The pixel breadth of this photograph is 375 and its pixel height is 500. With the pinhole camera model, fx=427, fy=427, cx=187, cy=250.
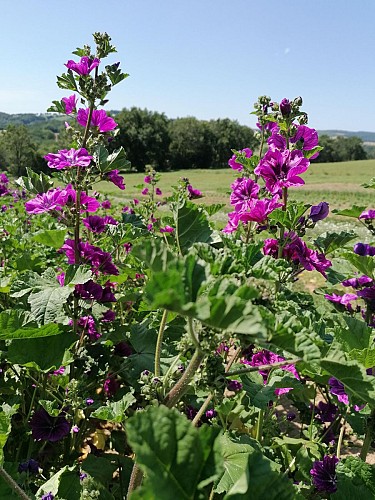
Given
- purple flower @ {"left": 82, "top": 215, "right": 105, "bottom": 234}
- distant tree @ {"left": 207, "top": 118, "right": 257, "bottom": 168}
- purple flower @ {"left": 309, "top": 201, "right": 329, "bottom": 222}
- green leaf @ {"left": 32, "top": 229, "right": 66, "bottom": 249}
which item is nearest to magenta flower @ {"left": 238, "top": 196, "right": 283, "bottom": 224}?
purple flower @ {"left": 309, "top": 201, "right": 329, "bottom": 222}

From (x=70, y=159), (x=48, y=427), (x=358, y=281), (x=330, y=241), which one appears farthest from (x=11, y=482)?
(x=358, y=281)

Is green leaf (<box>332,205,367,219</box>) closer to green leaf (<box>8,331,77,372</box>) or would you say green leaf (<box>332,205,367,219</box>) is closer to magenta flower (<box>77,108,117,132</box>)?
magenta flower (<box>77,108,117,132</box>)

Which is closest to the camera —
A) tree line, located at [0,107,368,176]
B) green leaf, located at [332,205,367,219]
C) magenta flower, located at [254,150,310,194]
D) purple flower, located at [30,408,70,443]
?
magenta flower, located at [254,150,310,194]

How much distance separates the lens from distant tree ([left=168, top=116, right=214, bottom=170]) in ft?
188

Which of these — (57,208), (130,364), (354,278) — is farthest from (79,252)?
(354,278)

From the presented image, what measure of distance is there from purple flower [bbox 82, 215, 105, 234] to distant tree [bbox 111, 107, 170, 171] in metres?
50.6

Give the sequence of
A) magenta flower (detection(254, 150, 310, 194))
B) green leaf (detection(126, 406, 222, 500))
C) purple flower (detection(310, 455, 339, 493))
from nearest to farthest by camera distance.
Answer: green leaf (detection(126, 406, 222, 500))
purple flower (detection(310, 455, 339, 493))
magenta flower (detection(254, 150, 310, 194))

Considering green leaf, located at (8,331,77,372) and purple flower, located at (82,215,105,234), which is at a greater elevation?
purple flower, located at (82,215,105,234)

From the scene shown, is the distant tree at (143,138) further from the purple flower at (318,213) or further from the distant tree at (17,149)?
the purple flower at (318,213)

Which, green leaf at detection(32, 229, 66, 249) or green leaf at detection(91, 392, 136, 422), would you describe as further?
green leaf at detection(32, 229, 66, 249)

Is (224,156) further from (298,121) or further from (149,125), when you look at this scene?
(298,121)

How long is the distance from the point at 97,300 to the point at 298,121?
1345 millimetres

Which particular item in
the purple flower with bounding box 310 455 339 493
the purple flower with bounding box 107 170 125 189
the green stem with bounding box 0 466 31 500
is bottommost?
the purple flower with bounding box 310 455 339 493

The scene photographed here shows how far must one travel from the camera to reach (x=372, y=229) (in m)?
2.37
